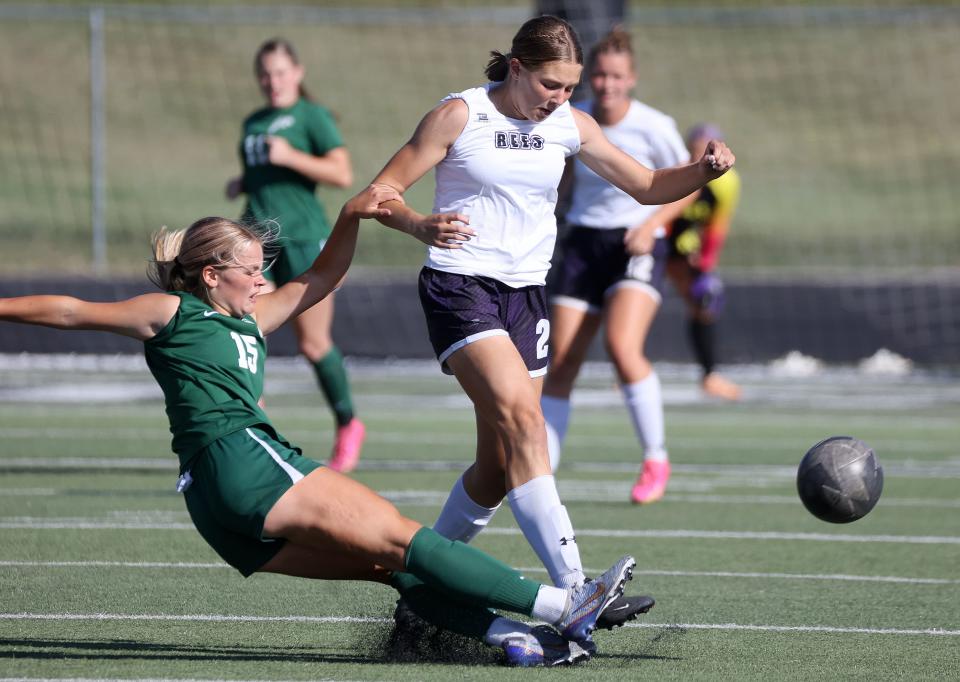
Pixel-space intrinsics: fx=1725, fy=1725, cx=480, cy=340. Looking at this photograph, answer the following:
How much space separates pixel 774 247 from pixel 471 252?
82.9 feet

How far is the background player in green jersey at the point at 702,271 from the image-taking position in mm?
14641

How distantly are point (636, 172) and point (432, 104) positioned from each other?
96.9ft

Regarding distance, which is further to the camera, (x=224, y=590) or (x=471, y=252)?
(x=224, y=590)

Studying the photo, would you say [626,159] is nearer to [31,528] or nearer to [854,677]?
[854,677]

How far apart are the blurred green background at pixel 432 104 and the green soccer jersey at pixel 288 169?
51.6ft

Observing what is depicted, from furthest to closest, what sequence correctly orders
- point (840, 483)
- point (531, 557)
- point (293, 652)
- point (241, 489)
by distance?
point (531, 557)
point (840, 483)
point (293, 652)
point (241, 489)

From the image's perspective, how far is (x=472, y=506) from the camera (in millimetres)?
5926

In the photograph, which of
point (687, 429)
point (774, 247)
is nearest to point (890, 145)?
point (774, 247)

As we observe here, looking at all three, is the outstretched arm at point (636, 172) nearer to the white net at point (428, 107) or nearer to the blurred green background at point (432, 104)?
the white net at point (428, 107)

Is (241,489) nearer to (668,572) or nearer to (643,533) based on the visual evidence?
(668,572)

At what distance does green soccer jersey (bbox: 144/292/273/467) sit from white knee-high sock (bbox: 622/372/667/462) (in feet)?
13.0

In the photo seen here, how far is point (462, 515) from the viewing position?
19.5 feet

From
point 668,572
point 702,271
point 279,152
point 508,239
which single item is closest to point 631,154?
point 279,152

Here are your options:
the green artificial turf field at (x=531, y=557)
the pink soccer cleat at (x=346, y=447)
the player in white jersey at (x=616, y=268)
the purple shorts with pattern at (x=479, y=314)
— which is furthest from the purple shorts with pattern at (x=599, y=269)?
the purple shorts with pattern at (x=479, y=314)
